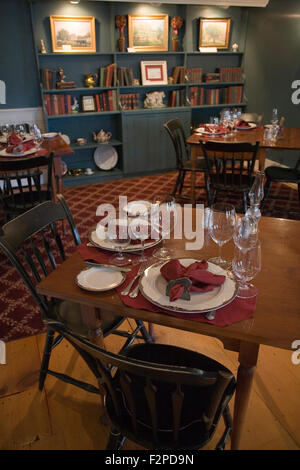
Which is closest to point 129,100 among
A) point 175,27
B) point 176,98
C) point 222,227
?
point 176,98

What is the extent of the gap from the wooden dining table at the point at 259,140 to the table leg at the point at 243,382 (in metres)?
2.28

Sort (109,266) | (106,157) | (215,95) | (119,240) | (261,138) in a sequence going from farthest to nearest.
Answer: (215,95), (106,157), (261,138), (119,240), (109,266)

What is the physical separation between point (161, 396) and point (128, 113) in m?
4.10

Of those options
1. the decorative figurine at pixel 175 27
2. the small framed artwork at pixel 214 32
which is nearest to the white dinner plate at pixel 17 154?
the decorative figurine at pixel 175 27

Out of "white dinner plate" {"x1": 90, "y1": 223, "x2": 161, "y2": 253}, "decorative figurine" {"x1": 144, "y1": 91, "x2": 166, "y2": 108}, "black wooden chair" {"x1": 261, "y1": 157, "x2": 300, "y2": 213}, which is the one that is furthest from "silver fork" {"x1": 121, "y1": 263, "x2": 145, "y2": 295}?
"decorative figurine" {"x1": 144, "y1": 91, "x2": 166, "y2": 108}

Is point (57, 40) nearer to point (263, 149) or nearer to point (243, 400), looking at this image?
point (263, 149)

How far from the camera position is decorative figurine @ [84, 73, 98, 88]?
14.9 feet

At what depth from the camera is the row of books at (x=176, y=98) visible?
4.99m

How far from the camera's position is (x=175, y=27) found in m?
4.76

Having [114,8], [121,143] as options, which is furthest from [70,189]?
[114,8]

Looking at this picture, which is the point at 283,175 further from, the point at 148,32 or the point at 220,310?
the point at 148,32

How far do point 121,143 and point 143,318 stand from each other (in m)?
4.03

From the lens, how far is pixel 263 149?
3.17m

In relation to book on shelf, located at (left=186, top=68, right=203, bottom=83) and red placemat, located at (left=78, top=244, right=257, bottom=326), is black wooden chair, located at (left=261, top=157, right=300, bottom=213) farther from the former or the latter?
red placemat, located at (left=78, top=244, right=257, bottom=326)
